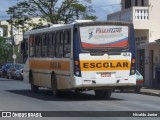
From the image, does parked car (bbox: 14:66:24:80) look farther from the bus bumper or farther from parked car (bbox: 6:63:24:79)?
the bus bumper

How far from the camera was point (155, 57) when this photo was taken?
40.3 meters

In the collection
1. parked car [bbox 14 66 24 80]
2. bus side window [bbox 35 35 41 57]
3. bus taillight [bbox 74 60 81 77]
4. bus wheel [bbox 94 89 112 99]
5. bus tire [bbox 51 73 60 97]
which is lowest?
parked car [bbox 14 66 24 80]

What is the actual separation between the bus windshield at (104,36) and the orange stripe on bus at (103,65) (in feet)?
2.15

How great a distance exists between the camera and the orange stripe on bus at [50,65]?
2517 centimetres

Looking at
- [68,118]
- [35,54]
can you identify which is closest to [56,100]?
[35,54]

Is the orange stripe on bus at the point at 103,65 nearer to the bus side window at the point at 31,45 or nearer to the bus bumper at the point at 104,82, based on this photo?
the bus bumper at the point at 104,82

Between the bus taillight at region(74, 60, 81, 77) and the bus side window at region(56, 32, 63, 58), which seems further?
the bus side window at region(56, 32, 63, 58)

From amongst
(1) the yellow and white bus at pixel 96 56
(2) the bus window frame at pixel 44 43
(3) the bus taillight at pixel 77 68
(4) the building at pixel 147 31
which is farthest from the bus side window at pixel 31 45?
(4) the building at pixel 147 31

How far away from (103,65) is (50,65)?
11.9ft

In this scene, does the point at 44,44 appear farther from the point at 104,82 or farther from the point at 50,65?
the point at 104,82

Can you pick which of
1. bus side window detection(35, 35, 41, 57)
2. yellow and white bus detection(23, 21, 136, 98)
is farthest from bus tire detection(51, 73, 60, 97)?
bus side window detection(35, 35, 41, 57)

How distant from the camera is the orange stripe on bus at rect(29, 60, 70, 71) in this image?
82.6 feet

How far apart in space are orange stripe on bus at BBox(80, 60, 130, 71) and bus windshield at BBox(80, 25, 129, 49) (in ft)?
2.15

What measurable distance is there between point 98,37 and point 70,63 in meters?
1.63
